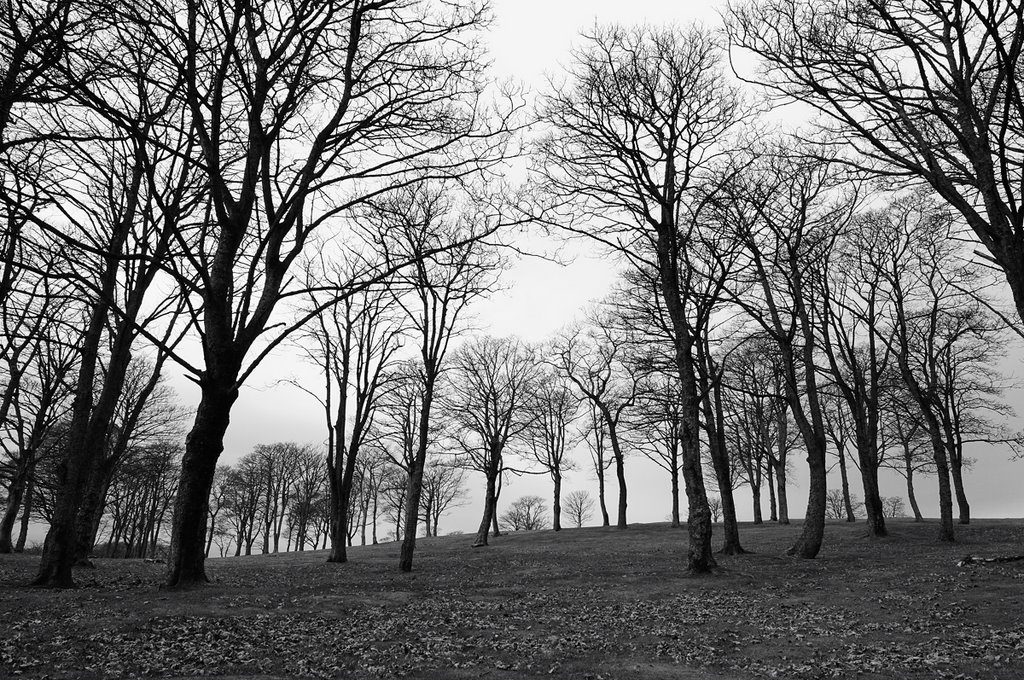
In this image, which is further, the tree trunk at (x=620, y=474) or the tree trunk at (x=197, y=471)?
the tree trunk at (x=620, y=474)

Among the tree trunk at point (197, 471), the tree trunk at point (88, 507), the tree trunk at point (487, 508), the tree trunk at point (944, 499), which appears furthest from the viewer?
the tree trunk at point (487, 508)

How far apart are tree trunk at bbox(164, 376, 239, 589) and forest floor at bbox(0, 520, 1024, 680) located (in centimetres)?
61

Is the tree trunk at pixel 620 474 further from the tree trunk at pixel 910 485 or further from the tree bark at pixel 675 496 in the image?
the tree trunk at pixel 910 485

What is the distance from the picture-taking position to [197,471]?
398 inches

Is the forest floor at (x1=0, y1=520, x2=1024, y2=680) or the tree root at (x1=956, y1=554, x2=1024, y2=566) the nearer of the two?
the forest floor at (x1=0, y1=520, x2=1024, y2=680)

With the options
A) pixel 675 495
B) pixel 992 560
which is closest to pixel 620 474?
pixel 675 495

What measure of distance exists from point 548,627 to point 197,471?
6402 millimetres

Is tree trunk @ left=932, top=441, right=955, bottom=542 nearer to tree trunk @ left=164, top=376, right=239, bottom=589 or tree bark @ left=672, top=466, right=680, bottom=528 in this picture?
tree bark @ left=672, top=466, right=680, bottom=528

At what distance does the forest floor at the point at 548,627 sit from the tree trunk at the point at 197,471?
0.61 metres

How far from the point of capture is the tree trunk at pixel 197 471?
32.6 feet

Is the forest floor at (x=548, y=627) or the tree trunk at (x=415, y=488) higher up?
the tree trunk at (x=415, y=488)

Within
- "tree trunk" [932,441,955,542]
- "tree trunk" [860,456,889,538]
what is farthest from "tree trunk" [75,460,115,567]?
"tree trunk" [932,441,955,542]

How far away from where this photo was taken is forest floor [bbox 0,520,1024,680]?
7.16 meters

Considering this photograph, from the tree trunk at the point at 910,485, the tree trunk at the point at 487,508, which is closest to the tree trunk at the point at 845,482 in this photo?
the tree trunk at the point at 910,485
